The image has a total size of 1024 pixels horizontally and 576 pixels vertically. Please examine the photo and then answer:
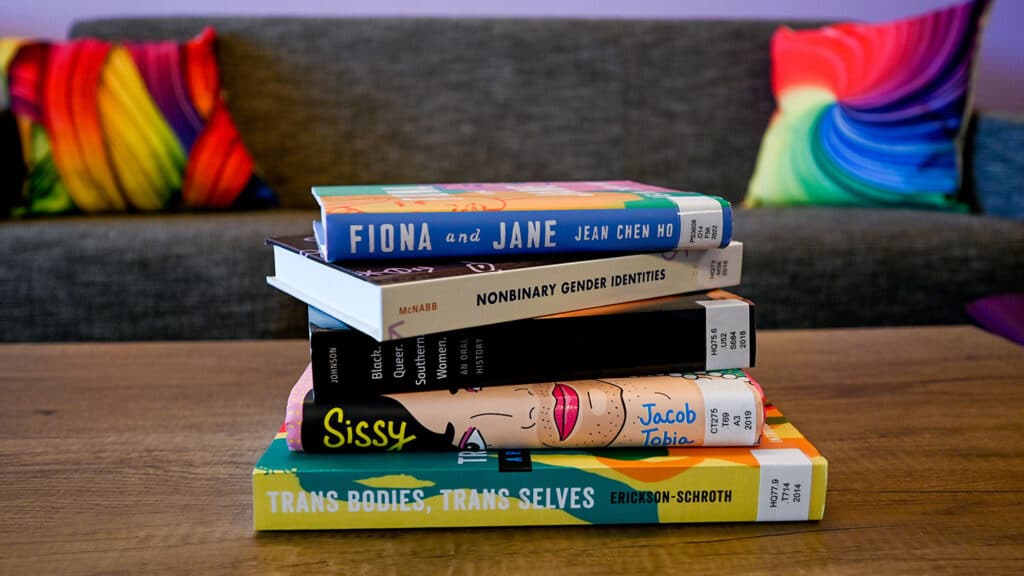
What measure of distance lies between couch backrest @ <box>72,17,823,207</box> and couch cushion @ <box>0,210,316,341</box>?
0.58m

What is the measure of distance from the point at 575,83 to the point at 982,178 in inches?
37.1

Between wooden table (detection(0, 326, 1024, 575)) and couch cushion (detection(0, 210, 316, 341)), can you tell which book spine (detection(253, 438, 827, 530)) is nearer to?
wooden table (detection(0, 326, 1024, 575))

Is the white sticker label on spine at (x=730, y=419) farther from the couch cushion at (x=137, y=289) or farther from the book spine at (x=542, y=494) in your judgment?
the couch cushion at (x=137, y=289)

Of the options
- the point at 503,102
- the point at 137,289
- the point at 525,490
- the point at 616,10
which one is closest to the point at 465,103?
the point at 503,102

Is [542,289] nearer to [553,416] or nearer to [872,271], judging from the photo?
[553,416]

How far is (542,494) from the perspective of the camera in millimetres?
503

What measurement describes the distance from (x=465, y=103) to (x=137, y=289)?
891mm

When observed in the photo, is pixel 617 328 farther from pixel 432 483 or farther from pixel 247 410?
pixel 247 410

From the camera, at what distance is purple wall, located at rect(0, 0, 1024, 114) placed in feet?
7.75

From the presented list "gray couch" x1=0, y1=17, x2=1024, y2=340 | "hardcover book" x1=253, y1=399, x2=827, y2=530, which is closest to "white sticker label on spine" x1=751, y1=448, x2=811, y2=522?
"hardcover book" x1=253, y1=399, x2=827, y2=530

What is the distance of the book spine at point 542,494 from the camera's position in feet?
1.62

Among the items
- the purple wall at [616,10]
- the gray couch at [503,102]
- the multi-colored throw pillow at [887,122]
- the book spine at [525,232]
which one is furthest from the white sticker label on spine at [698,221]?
the purple wall at [616,10]

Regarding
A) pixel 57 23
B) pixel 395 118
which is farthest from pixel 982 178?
pixel 57 23

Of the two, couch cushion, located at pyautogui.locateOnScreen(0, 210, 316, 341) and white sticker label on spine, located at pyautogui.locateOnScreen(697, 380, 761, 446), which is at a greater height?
white sticker label on spine, located at pyautogui.locateOnScreen(697, 380, 761, 446)
